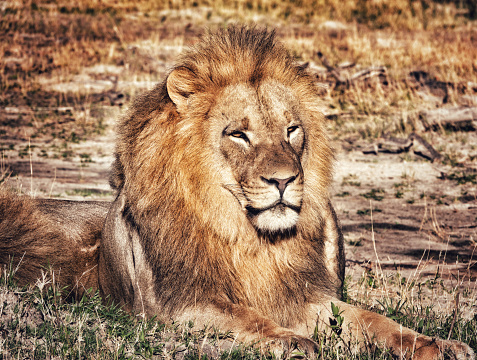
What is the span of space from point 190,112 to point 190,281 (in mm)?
1047

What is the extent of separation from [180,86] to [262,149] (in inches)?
27.3

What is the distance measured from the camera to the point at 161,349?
3.18 metres

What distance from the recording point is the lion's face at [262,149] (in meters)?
3.23

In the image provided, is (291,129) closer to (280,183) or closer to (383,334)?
(280,183)

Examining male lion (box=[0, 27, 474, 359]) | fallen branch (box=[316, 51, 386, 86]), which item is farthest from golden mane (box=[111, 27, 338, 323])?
fallen branch (box=[316, 51, 386, 86])

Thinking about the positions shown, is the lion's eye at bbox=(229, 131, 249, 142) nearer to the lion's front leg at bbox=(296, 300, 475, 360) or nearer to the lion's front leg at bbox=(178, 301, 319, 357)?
the lion's front leg at bbox=(178, 301, 319, 357)

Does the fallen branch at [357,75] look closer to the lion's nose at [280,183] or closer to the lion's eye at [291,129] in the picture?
the lion's eye at [291,129]

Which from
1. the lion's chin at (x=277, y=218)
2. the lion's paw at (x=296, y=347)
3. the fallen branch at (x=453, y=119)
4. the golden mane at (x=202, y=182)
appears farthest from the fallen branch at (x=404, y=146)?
the lion's paw at (x=296, y=347)

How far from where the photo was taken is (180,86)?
11.9 ft

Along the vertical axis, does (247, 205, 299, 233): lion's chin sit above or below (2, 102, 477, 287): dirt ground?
above

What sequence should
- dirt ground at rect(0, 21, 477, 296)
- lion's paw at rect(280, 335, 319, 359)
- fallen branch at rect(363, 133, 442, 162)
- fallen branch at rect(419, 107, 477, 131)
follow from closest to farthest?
lion's paw at rect(280, 335, 319, 359) < dirt ground at rect(0, 21, 477, 296) < fallen branch at rect(363, 133, 442, 162) < fallen branch at rect(419, 107, 477, 131)

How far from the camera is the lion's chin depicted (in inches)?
128

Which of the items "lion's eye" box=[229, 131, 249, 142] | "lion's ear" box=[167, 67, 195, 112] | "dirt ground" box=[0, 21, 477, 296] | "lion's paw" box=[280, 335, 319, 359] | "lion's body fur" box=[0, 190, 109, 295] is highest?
"lion's ear" box=[167, 67, 195, 112]

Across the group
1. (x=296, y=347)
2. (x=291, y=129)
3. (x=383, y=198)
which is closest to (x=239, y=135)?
(x=291, y=129)
